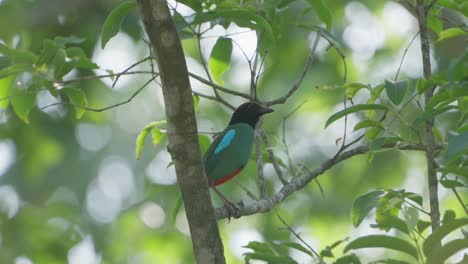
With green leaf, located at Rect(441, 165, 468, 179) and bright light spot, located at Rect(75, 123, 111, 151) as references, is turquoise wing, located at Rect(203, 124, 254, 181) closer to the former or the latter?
green leaf, located at Rect(441, 165, 468, 179)

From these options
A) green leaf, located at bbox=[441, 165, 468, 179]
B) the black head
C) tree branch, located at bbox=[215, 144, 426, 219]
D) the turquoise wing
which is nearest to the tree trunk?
tree branch, located at bbox=[215, 144, 426, 219]

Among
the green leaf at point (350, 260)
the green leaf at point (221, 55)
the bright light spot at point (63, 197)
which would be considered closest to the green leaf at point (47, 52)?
the green leaf at point (221, 55)

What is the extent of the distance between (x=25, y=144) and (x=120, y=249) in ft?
6.40

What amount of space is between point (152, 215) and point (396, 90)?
6229 millimetres

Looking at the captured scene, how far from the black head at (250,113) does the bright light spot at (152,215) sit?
3.39m

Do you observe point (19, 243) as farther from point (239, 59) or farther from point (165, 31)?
point (165, 31)

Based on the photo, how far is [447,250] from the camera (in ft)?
10.6

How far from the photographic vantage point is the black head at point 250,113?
6207mm

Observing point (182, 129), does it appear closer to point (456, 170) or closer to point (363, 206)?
point (363, 206)

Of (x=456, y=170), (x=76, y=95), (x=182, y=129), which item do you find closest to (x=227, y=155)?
(x=76, y=95)

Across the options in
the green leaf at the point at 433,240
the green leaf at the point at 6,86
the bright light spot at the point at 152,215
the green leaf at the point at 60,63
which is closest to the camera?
the green leaf at the point at 433,240

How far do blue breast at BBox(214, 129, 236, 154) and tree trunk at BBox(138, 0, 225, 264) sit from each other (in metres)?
1.56

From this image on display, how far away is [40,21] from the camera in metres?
7.38

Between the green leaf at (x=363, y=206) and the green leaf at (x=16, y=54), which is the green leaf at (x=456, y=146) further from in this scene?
the green leaf at (x=16, y=54)
